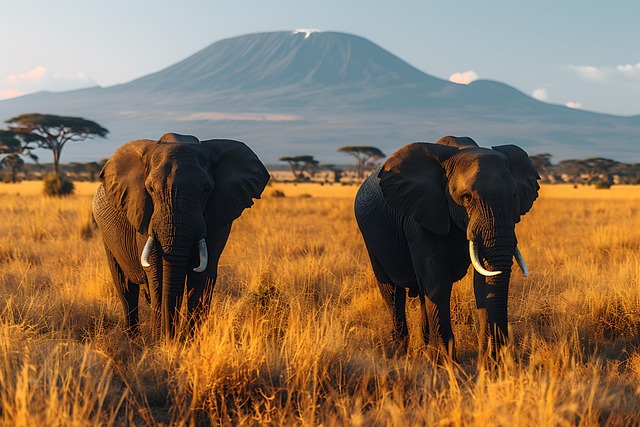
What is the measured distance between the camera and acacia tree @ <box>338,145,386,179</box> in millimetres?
81500

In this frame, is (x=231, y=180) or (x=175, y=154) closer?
(x=175, y=154)

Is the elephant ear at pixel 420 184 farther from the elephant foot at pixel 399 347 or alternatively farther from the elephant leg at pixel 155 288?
the elephant leg at pixel 155 288

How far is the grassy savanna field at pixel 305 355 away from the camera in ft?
12.8

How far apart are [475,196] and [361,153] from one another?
80.9m

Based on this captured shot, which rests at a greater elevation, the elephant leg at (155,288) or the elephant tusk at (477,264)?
the elephant tusk at (477,264)

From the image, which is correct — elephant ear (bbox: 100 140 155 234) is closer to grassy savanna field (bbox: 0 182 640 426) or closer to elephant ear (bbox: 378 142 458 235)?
grassy savanna field (bbox: 0 182 640 426)

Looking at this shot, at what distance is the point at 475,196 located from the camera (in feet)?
16.5

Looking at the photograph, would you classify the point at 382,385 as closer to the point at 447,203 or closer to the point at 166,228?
the point at 447,203

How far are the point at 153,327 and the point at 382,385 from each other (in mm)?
1956

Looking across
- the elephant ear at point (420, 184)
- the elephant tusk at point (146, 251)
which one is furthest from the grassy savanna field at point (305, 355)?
the elephant ear at point (420, 184)

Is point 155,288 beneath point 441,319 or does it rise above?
above

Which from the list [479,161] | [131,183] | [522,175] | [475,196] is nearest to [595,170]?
[522,175]

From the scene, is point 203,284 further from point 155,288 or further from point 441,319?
point 441,319

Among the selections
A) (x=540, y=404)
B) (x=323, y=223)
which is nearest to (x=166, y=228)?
(x=540, y=404)
